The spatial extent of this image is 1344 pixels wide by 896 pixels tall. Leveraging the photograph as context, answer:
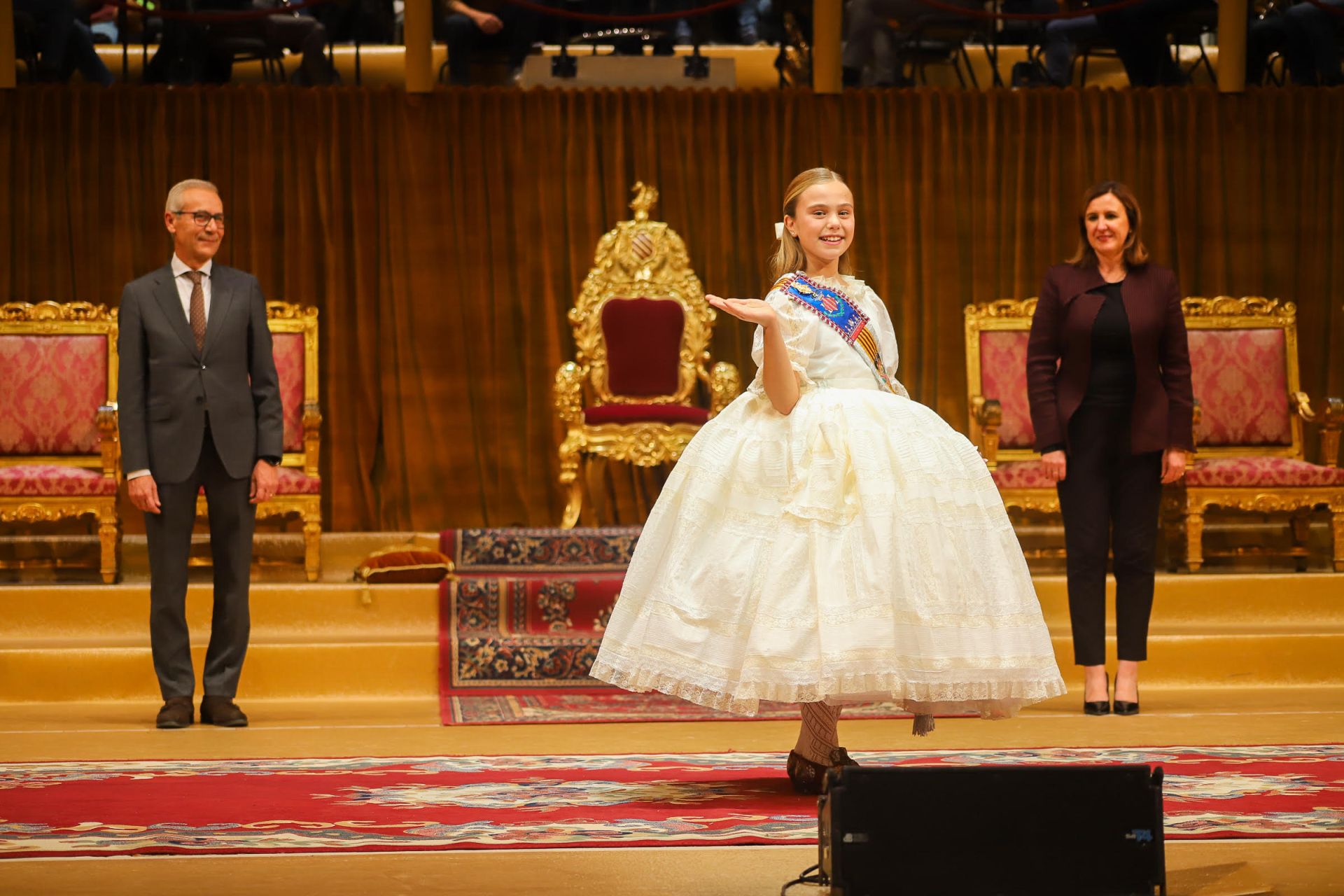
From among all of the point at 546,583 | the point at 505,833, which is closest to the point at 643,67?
the point at 546,583

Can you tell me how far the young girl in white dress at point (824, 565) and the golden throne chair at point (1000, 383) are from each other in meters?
3.40

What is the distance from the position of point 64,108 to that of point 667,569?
213 inches

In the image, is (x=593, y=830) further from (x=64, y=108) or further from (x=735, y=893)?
(x=64, y=108)

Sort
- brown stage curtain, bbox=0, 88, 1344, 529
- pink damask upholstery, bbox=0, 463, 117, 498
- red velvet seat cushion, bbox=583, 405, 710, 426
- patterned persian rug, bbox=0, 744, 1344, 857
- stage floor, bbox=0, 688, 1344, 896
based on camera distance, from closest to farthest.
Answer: stage floor, bbox=0, 688, 1344, 896
patterned persian rug, bbox=0, 744, 1344, 857
pink damask upholstery, bbox=0, 463, 117, 498
red velvet seat cushion, bbox=583, 405, 710, 426
brown stage curtain, bbox=0, 88, 1344, 529

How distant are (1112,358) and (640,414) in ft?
8.30

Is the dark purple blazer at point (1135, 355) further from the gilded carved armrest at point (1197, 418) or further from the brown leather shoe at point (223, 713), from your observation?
the brown leather shoe at point (223, 713)

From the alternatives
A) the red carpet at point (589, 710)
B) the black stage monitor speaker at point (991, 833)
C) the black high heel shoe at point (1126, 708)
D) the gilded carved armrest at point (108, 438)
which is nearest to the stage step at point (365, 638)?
the red carpet at point (589, 710)

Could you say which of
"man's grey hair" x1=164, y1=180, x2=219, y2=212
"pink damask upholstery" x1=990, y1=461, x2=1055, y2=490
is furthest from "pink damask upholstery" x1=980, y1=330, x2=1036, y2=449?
"man's grey hair" x1=164, y1=180, x2=219, y2=212

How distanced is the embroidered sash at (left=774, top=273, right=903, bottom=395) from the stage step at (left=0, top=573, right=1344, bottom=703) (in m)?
2.46

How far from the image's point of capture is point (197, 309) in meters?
4.94

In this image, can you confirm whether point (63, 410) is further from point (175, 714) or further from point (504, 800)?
point (504, 800)

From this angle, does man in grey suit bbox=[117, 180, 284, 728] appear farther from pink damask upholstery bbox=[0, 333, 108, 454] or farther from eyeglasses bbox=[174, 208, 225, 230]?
pink damask upholstery bbox=[0, 333, 108, 454]

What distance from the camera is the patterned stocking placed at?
11.1 ft

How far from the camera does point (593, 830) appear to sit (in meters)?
2.96
